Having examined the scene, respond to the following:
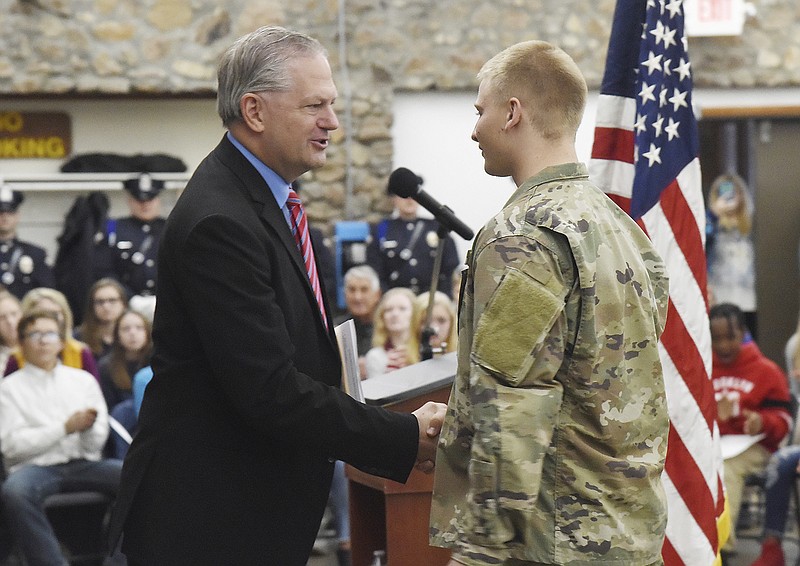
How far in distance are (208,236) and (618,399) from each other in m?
0.84

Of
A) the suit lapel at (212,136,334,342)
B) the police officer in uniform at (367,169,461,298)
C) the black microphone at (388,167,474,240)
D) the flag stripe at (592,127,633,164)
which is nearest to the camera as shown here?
the suit lapel at (212,136,334,342)

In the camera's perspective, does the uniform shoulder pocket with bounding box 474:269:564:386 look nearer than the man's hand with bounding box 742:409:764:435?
Yes

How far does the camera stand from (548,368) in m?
2.21

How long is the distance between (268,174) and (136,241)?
21.2 ft

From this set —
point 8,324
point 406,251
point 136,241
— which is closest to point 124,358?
point 8,324

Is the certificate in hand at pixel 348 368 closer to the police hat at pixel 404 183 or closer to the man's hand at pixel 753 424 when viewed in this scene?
the police hat at pixel 404 183

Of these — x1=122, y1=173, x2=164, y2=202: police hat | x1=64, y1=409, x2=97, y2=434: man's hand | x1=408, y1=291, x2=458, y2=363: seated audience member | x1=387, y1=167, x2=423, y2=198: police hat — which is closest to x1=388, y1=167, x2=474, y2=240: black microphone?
x1=387, y1=167, x2=423, y2=198: police hat

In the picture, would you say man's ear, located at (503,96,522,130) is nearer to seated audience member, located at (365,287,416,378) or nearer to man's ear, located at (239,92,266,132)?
→ man's ear, located at (239,92,266,132)

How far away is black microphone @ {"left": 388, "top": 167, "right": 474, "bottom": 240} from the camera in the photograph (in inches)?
134

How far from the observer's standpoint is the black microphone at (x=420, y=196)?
3412mm

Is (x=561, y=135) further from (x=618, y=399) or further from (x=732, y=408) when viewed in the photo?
(x=732, y=408)

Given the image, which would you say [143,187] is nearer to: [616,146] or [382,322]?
[382,322]

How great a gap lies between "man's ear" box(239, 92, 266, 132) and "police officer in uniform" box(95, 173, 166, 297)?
6246 mm

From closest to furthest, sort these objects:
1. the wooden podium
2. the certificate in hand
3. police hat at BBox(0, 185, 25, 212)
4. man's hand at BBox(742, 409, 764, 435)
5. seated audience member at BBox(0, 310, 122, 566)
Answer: the certificate in hand → the wooden podium → seated audience member at BBox(0, 310, 122, 566) → man's hand at BBox(742, 409, 764, 435) → police hat at BBox(0, 185, 25, 212)
